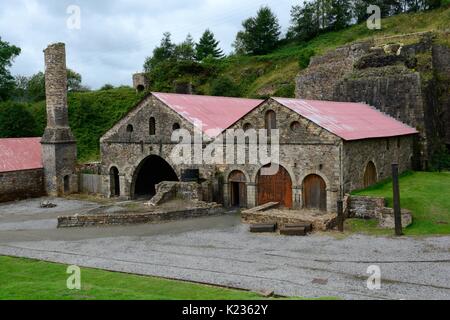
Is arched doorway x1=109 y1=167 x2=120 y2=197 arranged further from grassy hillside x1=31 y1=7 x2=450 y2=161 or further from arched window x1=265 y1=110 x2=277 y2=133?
grassy hillside x1=31 y1=7 x2=450 y2=161

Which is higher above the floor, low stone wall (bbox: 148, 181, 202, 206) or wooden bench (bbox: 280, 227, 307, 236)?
low stone wall (bbox: 148, 181, 202, 206)

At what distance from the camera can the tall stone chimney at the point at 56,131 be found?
33250 mm

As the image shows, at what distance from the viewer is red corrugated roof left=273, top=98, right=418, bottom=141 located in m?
24.3

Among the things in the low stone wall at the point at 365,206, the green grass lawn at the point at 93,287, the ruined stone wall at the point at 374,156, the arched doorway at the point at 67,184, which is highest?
the ruined stone wall at the point at 374,156

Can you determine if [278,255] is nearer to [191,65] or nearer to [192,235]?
[192,235]

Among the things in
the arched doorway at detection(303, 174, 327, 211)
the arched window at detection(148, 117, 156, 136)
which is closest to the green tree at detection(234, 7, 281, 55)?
the arched window at detection(148, 117, 156, 136)

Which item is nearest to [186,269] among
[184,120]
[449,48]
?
[184,120]

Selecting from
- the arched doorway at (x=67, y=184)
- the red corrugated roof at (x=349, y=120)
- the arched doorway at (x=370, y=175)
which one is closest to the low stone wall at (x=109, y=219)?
the red corrugated roof at (x=349, y=120)

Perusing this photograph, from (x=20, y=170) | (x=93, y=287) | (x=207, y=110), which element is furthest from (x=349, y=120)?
(x=20, y=170)

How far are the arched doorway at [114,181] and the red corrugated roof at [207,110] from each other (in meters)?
6.27

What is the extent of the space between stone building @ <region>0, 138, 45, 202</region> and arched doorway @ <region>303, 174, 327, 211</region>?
61.4ft

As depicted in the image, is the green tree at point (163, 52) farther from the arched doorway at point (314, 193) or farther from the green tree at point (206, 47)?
the arched doorway at point (314, 193)

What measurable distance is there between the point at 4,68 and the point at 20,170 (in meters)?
27.7

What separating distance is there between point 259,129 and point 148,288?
540 inches
